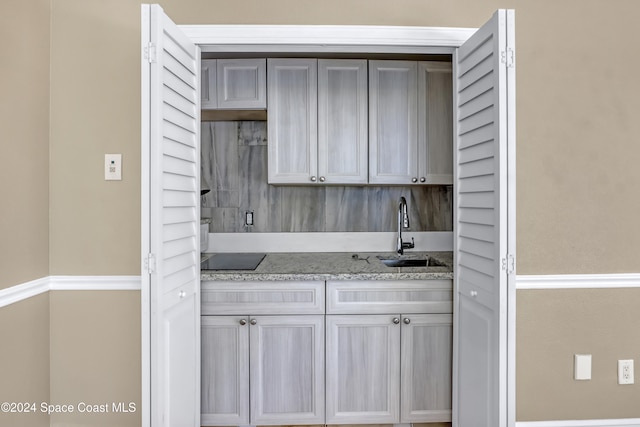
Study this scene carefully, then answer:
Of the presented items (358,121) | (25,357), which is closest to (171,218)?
(25,357)

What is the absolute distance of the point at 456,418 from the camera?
7.11 feet

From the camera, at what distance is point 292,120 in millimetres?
2781

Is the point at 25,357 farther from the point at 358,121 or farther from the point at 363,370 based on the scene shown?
the point at 358,121

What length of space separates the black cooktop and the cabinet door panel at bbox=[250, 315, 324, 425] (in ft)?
1.07

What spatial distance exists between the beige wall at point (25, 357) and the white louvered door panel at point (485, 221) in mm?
1895

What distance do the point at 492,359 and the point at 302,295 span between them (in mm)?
968

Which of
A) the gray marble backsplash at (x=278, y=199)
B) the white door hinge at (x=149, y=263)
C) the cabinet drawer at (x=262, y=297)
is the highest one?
the gray marble backsplash at (x=278, y=199)

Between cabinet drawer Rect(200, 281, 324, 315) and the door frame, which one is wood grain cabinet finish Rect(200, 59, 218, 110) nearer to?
the door frame

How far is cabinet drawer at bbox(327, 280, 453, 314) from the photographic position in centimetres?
231

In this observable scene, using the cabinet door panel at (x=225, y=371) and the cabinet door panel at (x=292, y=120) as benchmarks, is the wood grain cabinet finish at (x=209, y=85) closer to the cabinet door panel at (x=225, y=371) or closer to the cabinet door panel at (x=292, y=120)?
the cabinet door panel at (x=292, y=120)
